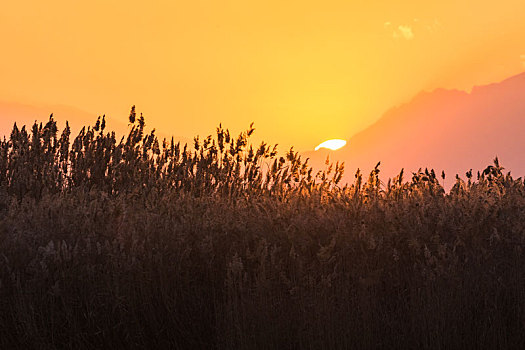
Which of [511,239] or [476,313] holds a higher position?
[511,239]

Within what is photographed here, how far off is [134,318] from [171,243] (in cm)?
62

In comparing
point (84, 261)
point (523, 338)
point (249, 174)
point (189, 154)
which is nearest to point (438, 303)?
point (523, 338)

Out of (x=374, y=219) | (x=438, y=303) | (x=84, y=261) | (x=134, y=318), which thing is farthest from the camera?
(x=374, y=219)

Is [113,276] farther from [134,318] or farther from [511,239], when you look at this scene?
[511,239]

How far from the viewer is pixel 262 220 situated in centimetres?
455

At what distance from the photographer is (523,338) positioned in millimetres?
3740

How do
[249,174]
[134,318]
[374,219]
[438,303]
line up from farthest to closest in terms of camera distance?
Answer: [249,174] < [374,219] < [134,318] < [438,303]

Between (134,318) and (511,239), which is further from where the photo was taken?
(511,239)

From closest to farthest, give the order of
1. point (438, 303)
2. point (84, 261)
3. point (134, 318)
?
point (438, 303) < point (134, 318) < point (84, 261)

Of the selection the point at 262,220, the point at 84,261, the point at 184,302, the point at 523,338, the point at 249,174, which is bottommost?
the point at 523,338

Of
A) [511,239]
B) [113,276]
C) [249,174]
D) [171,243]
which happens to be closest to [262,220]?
[171,243]

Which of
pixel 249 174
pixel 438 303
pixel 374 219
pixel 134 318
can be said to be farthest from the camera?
pixel 249 174

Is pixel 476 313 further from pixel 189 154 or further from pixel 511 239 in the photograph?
pixel 189 154

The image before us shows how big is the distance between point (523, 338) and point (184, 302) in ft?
6.67
